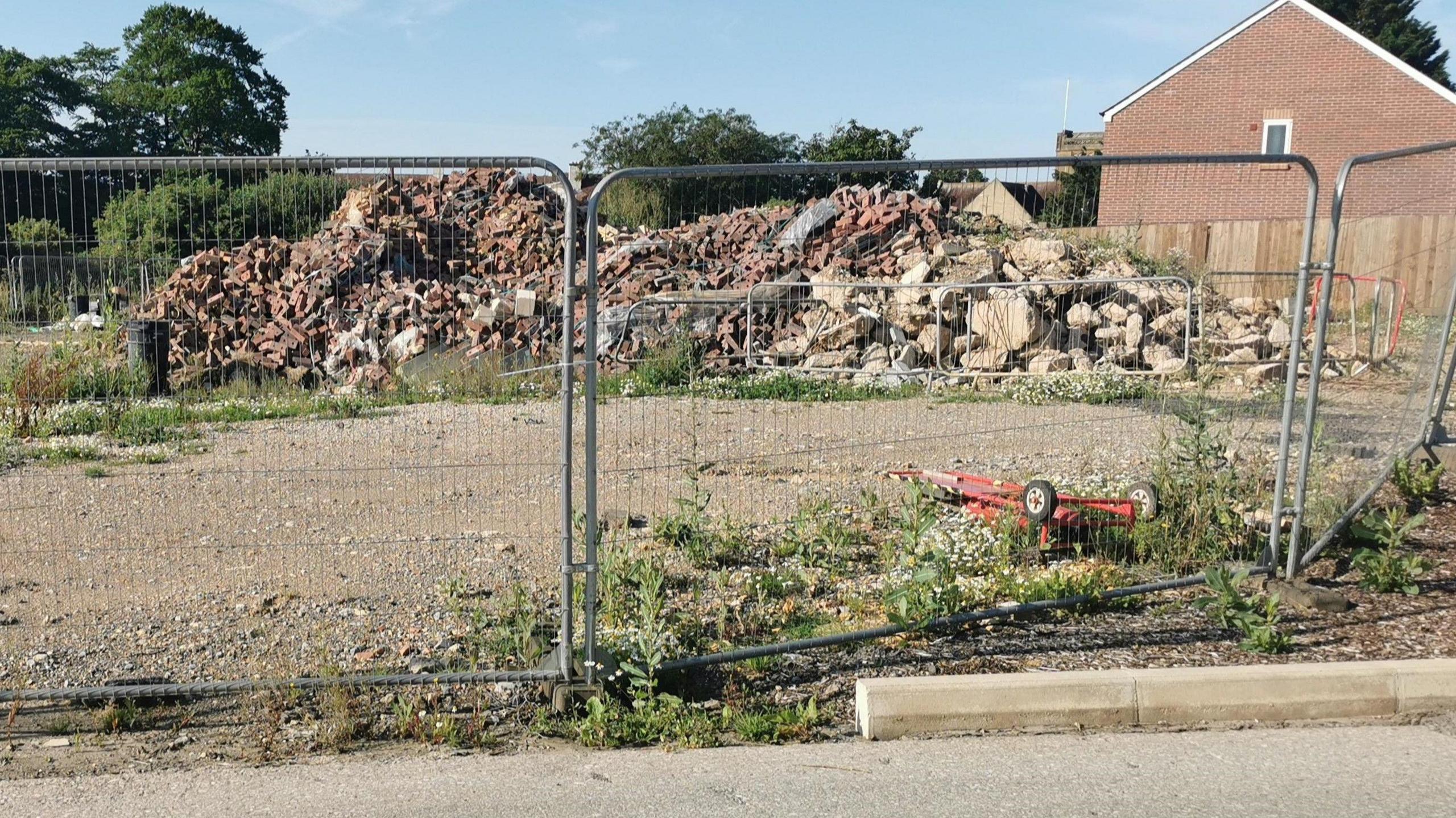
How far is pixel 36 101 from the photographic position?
192ft

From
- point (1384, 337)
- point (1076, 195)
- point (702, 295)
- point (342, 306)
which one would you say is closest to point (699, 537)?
point (1076, 195)

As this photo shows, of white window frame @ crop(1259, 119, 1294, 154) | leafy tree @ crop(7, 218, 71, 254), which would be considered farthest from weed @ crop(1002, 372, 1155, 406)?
white window frame @ crop(1259, 119, 1294, 154)

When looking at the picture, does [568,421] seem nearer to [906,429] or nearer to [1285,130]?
[906,429]

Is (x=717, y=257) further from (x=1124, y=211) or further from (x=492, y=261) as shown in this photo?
(x=1124, y=211)

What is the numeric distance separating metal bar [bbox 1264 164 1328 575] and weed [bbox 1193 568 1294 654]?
1.45 ft

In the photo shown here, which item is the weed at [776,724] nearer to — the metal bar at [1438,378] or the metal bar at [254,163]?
the metal bar at [254,163]

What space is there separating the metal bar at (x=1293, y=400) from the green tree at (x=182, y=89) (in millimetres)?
62220

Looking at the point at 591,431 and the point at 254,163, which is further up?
the point at 254,163

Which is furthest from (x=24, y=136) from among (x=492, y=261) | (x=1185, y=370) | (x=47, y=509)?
(x=1185, y=370)

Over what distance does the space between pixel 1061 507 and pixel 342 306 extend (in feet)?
16.6

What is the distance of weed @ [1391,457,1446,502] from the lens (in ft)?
26.8

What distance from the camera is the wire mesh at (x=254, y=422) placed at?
546 centimetres

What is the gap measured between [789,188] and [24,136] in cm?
5777

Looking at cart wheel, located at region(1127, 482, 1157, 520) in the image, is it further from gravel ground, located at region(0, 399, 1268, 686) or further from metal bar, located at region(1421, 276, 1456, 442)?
metal bar, located at region(1421, 276, 1456, 442)
